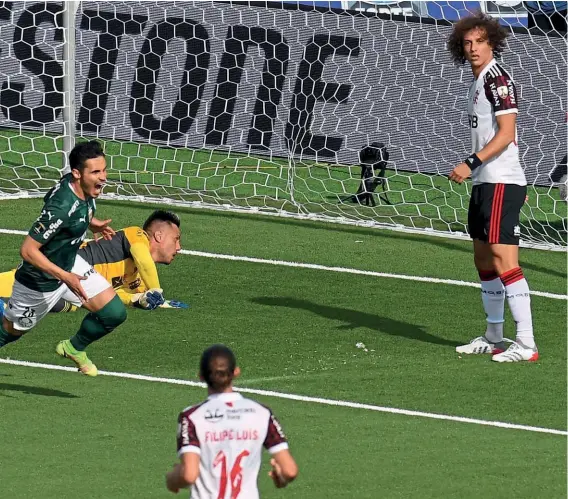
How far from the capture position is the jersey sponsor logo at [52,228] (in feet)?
27.6

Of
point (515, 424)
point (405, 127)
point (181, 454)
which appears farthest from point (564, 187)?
point (181, 454)

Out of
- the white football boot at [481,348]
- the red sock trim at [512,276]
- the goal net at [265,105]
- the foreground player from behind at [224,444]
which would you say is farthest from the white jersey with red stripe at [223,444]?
the goal net at [265,105]

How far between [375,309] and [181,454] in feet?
23.3

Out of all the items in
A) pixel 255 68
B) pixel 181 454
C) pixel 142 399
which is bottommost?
pixel 142 399

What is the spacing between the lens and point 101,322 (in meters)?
8.89

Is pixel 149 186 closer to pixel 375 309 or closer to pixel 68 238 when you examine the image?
pixel 375 309

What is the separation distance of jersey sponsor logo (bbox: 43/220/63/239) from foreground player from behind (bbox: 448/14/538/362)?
3.06 meters

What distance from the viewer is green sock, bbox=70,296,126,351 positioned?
883cm

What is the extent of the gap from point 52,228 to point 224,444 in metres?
3.73

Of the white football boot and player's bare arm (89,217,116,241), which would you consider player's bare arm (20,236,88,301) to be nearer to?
player's bare arm (89,217,116,241)

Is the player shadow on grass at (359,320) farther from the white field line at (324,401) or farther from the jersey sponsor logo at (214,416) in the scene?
the jersey sponsor logo at (214,416)

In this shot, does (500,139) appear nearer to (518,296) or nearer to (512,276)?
(512,276)

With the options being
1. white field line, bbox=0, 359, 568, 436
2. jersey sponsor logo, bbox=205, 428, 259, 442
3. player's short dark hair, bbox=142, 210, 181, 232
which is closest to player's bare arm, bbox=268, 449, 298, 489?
jersey sponsor logo, bbox=205, 428, 259, 442

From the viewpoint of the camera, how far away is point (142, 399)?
9.02 meters
